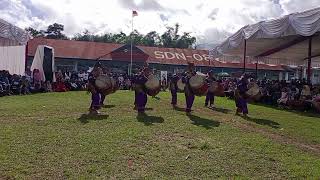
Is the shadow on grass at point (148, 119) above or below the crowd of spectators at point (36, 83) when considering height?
below

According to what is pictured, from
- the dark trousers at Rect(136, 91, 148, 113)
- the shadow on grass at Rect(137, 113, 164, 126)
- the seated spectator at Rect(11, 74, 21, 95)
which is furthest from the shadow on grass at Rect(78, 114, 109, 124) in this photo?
the seated spectator at Rect(11, 74, 21, 95)

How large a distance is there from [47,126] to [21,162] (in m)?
3.43

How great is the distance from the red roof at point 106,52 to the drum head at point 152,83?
25508 mm

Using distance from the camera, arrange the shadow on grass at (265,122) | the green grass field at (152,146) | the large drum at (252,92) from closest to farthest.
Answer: the green grass field at (152,146), the shadow on grass at (265,122), the large drum at (252,92)

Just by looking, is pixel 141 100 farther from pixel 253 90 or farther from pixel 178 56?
pixel 178 56

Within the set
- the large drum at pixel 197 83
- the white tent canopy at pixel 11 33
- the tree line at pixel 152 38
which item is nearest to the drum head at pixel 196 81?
the large drum at pixel 197 83

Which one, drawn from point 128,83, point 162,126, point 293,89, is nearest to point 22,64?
point 128,83

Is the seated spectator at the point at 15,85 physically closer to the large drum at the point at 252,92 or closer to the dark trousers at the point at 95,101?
the dark trousers at the point at 95,101

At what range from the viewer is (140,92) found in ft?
44.0

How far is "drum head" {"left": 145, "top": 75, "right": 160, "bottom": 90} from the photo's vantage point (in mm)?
13469

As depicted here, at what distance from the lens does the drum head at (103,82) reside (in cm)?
1262

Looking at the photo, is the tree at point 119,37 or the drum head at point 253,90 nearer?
the drum head at point 253,90

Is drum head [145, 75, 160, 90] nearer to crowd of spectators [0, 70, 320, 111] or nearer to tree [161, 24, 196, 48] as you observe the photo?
crowd of spectators [0, 70, 320, 111]

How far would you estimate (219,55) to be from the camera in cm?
2778
